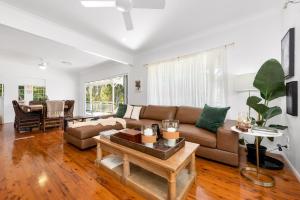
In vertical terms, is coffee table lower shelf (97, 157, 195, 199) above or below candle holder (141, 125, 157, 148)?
below

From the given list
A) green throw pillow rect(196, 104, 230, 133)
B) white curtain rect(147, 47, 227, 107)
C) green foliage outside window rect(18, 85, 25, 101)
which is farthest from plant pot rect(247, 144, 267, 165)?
green foliage outside window rect(18, 85, 25, 101)

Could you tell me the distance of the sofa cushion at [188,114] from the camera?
305 cm

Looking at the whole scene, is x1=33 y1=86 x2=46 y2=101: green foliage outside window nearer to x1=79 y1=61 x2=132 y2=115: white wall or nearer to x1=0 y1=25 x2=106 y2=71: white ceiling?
x1=0 y1=25 x2=106 y2=71: white ceiling

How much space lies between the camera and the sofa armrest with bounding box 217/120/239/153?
81.7 inches

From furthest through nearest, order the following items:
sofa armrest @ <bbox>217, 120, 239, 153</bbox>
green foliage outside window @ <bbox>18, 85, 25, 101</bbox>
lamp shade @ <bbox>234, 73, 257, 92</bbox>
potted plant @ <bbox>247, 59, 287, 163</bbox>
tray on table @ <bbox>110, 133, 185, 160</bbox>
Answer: green foliage outside window @ <bbox>18, 85, 25, 101</bbox>, lamp shade @ <bbox>234, 73, 257, 92</bbox>, sofa armrest @ <bbox>217, 120, 239, 153</bbox>, potted plant @ <bbox>247, 59, 287, 163</bbox>, tray on table @ <bbox>110, 133, 185, 160</bbox>

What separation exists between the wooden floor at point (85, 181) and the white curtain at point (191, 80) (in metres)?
1.42

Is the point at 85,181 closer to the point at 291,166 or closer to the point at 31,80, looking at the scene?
the point at 291,166

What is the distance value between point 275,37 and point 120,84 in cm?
474

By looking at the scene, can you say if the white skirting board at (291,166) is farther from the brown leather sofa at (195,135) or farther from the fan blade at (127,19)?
the fan blade at (127,19)

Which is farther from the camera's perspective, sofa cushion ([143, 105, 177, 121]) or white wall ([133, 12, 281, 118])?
sofa cushion ([143, 105, 177, 121])

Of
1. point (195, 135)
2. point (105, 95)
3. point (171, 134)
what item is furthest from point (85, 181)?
point (105, 95)

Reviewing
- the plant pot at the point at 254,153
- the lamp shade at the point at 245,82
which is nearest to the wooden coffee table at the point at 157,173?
the plant pot at the point at 254,153

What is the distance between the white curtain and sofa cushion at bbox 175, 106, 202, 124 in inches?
13.3

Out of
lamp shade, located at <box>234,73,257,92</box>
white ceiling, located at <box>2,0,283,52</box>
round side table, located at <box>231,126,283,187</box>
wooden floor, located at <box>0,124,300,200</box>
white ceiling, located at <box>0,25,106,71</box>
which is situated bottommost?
wooden floor, located at <box>0,124,300,200</box>
